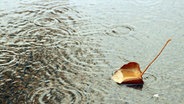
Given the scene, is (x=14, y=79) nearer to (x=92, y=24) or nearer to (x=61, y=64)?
(x=61, y=64)

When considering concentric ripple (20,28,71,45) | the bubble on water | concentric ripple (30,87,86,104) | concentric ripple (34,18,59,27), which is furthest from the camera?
concentric ripple (34,18,59,27)

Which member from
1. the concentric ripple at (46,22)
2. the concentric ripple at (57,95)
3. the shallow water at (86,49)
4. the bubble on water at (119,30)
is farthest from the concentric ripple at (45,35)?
the concentric ripple at (57,95)

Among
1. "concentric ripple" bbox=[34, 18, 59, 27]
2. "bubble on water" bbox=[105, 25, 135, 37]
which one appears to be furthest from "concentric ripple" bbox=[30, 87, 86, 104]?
"concentric ripple" bbox=[34, 18, 59, 27]

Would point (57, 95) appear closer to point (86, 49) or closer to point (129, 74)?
point (129, 74)

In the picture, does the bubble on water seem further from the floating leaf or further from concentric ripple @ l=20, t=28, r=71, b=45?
the floating leaf

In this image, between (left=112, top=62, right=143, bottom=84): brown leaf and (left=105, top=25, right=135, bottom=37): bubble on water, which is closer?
(left=112, top=62, right=143, bottom=84): brown leaf

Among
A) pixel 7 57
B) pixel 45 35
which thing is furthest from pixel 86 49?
pixel 7 57

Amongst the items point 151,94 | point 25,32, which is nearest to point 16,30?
point 25,32
